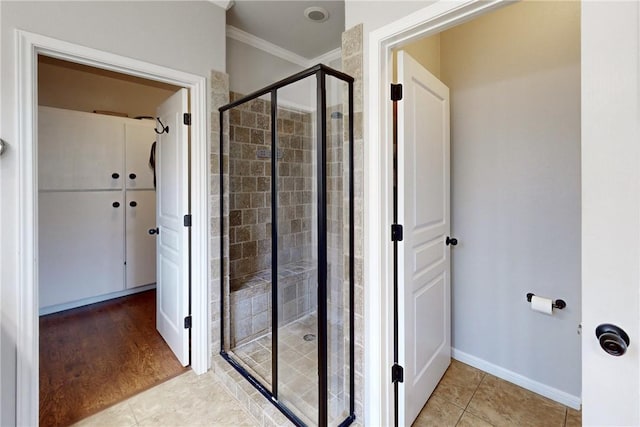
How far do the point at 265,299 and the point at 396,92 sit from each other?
1911mm

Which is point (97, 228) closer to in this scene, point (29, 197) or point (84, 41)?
point (29, 197)

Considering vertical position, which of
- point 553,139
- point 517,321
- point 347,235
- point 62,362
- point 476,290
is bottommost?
point 62,362

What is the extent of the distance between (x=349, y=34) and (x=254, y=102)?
90 cm

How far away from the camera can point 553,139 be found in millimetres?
1747

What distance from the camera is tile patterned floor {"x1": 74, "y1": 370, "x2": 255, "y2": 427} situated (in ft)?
5.54

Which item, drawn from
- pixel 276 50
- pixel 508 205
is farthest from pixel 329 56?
pixel 508 205

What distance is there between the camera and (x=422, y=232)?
66.2 inches

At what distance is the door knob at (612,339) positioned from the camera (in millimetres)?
730

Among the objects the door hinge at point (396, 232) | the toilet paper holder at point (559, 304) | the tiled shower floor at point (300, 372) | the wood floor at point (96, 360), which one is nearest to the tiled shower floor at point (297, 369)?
the tiled shower floor at point (300, 372)

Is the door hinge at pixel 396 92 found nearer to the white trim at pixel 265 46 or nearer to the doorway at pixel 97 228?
the doorway at pixel 97 228

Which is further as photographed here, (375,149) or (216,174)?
(216,174)

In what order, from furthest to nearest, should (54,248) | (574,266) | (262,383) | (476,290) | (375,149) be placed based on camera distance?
(54,248)
(476,290)
(262,383)
(574,266)
(375,149)

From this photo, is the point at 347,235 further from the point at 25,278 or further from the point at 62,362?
the point at 62,362

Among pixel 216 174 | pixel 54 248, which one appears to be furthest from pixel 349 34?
pixel 54 248
